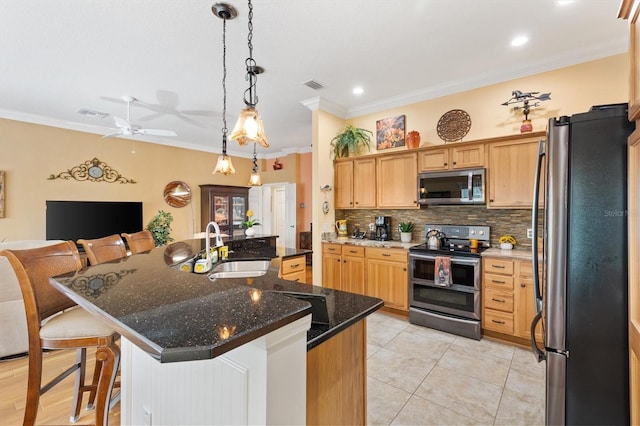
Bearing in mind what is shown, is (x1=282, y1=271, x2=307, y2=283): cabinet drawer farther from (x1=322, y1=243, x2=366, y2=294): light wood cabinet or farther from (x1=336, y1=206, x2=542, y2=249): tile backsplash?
(x1=336, y1=206, x2=542, y2=249): tile backsplash

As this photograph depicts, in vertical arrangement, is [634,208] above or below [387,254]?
above

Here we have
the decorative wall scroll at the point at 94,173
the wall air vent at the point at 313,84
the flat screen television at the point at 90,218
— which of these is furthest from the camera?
the decorative wall scroll at the point at 94,173

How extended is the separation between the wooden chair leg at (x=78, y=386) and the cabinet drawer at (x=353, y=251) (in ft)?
9.74

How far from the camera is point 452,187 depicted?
11.7 feet

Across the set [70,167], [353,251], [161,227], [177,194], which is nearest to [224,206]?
A: [177,194]

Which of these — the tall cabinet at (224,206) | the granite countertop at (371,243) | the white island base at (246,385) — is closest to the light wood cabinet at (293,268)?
the granite countertop at (371,243)

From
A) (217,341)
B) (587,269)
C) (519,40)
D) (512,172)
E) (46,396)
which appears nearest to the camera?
(217,341)

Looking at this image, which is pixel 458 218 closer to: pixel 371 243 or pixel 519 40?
pixel 371 243

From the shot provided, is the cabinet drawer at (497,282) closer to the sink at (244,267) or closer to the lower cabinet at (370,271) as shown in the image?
the lower cabinet at (370,271)

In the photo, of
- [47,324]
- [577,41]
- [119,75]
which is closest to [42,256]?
[47,324]

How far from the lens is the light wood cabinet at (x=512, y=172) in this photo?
3.08 meters

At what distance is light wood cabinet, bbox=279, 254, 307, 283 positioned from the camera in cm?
297

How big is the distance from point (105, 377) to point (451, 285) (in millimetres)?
3111

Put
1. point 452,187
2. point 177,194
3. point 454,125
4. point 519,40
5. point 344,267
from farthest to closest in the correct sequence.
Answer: point 177,194 → point 344,267 → point 454,125 → point 452,187 → point 519,40
